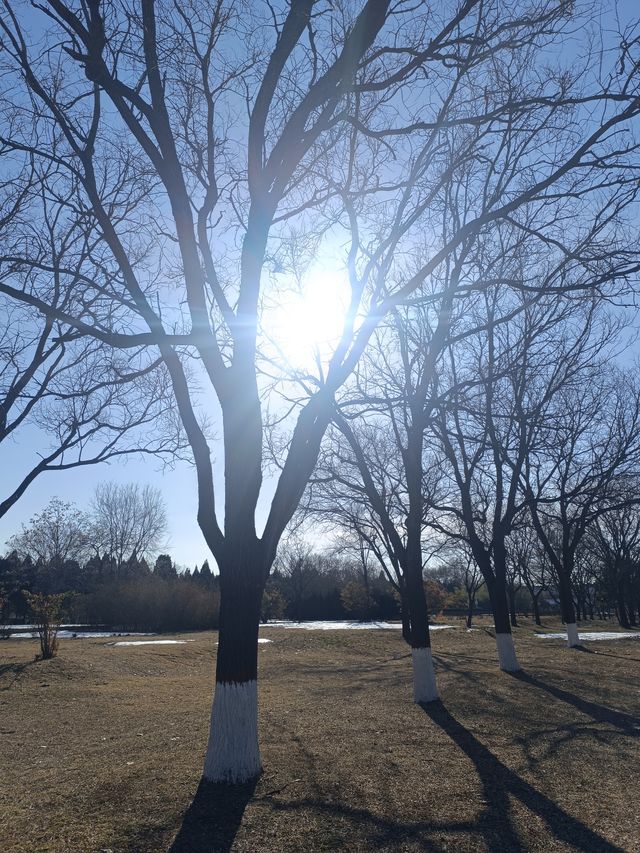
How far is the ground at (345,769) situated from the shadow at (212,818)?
0.06ft

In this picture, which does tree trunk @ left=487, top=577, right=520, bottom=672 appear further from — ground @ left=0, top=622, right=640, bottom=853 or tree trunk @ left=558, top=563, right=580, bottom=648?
tree trunk @ left=558, top=563, right=580, bottom=648

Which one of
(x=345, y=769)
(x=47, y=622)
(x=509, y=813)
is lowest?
(x=509, y=813)

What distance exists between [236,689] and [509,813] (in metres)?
2.43

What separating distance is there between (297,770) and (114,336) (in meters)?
4.35

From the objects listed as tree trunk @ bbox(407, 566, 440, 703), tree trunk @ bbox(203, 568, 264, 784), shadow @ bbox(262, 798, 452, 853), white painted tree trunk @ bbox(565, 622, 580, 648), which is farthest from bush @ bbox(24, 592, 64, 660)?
white painted tree trunk @ bbox(565, 622, 580, 648)

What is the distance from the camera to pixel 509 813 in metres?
5.23

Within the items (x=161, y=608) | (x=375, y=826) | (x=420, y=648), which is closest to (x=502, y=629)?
(x=420, y=648)

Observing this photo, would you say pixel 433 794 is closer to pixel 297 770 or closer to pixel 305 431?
pixel 297 770

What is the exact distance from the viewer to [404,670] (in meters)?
17.4

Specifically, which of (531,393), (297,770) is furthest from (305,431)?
(531,393)

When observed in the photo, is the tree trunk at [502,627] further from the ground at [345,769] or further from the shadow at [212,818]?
the shadow at [212,818]

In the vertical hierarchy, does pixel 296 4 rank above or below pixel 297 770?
above

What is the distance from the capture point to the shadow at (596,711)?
927 cm

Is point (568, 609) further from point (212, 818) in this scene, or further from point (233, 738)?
point (212, 818)
